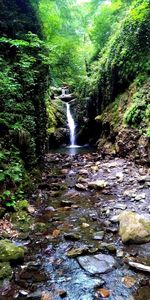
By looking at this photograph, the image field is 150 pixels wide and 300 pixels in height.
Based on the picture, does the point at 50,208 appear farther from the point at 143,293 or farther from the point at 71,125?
the point at 71,125

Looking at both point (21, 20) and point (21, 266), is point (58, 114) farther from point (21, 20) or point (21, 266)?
point (21, 266)

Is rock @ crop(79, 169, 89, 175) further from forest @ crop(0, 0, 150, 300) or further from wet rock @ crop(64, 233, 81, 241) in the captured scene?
wet rock @ crop(64, 233, 81, 241)

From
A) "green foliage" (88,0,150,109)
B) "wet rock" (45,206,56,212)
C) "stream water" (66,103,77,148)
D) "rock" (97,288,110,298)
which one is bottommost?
"rock" (97,288,110,298)

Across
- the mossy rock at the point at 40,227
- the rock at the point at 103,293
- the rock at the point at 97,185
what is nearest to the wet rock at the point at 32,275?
the rock at the point at 103,293

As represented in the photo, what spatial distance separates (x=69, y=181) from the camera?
766 cm

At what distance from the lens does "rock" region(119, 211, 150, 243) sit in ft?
12.9

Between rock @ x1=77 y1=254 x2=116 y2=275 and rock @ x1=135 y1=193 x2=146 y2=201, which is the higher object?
rock @ x1=135 y1=193 x2=146 y2=201

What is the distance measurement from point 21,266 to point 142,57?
30.3 feet

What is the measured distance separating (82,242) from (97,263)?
64 cm

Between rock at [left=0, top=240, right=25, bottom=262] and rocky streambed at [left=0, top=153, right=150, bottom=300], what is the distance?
63mm

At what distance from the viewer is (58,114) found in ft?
64.0

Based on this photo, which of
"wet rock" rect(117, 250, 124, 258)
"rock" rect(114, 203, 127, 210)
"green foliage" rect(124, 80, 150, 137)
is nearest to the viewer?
"wet rock" rect(117, 250, 124, 258)

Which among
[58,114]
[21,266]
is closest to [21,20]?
[21,266]

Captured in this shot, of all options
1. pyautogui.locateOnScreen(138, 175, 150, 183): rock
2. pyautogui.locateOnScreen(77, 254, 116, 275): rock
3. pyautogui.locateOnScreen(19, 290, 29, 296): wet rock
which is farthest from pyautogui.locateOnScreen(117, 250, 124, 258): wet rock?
pyautogui.locateOnScreen(138, 175, 150, 183): rock
